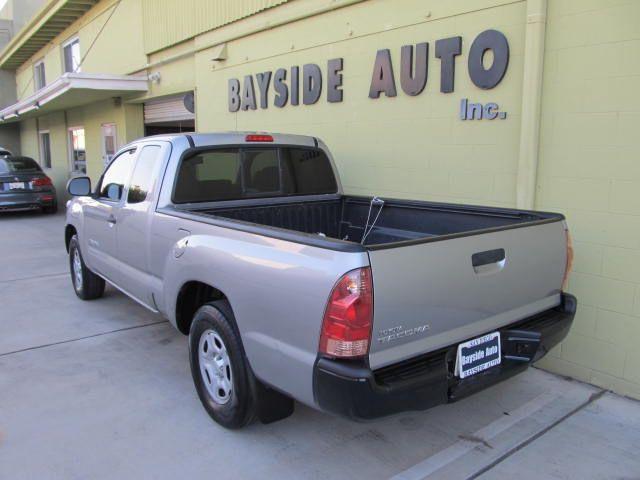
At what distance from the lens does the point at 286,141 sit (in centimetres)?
477

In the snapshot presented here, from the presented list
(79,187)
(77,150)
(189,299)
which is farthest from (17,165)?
(189,299)

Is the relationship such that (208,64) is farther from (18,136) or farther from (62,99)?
(18,136)

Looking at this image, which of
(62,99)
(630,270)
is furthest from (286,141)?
(62,99)

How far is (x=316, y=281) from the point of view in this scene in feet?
8.30

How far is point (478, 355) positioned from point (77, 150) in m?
16.8

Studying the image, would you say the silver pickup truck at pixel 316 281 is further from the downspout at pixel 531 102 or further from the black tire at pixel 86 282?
the black tire at pixel 86 282

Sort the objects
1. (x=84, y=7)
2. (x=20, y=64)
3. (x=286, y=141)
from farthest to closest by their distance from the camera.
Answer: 1. (x=20, y=64)
2. (x=84, y=7)
3. (x=286, y=141)

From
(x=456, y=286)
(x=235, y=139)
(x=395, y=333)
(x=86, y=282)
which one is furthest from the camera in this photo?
(x=86, y=282)

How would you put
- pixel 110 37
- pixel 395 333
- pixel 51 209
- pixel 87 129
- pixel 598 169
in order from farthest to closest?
1. pixel 87 129
2. pixel 51 209
3. pixel 110 37
4. pixel 598 169
5. pixel 395 333

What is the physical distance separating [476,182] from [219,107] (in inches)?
198

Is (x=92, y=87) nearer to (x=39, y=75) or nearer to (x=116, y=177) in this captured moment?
(x=116, y=177)

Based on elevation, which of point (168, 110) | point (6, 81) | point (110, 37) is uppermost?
point (6, 81)

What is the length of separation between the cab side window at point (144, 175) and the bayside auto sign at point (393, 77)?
2.50 meters

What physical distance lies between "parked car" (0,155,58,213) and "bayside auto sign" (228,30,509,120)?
8118 millimetres
